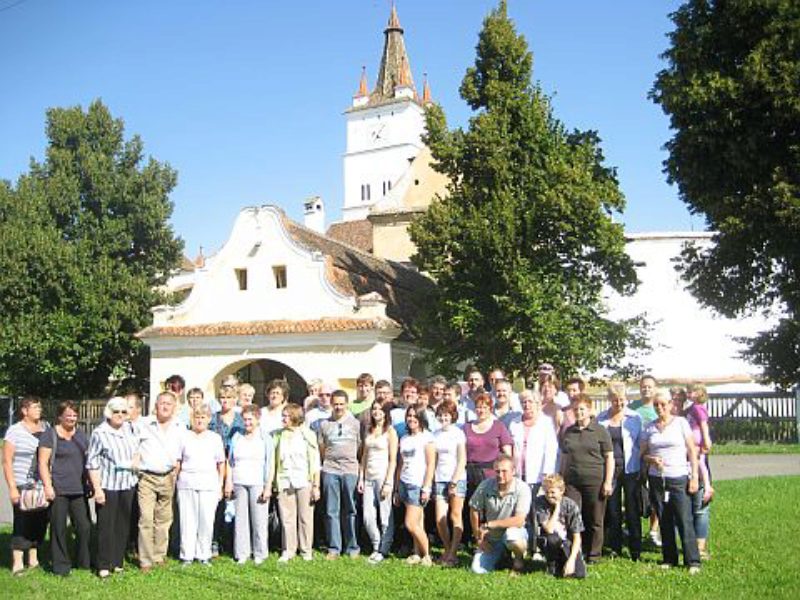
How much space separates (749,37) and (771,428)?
11.2 m

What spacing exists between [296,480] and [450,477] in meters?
1.74

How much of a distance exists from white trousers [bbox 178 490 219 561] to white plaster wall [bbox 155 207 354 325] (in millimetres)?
14204

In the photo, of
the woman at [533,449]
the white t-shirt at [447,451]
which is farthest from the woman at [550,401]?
the white t-shirt at [447,451]

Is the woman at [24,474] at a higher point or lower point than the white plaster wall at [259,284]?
lower

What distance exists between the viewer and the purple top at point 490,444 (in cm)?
914

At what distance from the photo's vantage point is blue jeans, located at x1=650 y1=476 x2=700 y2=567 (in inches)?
336

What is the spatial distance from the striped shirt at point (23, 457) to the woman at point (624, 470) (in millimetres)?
5905

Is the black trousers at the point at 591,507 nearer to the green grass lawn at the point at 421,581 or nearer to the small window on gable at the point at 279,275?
the green grass lawn at the point at 421,581

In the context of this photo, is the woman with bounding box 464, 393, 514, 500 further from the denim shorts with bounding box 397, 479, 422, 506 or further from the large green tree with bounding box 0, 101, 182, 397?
the large green tree with bounding box 0, 101, 182, 397

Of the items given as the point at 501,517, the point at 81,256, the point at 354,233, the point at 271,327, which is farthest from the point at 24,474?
the point at 354,233

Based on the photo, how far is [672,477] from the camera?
8.70 meters

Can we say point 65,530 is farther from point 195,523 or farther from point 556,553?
point 556,553

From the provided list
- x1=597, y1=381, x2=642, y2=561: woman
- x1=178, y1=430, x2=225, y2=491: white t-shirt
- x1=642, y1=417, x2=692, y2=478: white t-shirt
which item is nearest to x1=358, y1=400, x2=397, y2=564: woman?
x1=178, y1=430, x2=225, y2=491: white t-shirt

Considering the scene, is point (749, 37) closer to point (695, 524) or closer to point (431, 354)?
point (431, 354)
